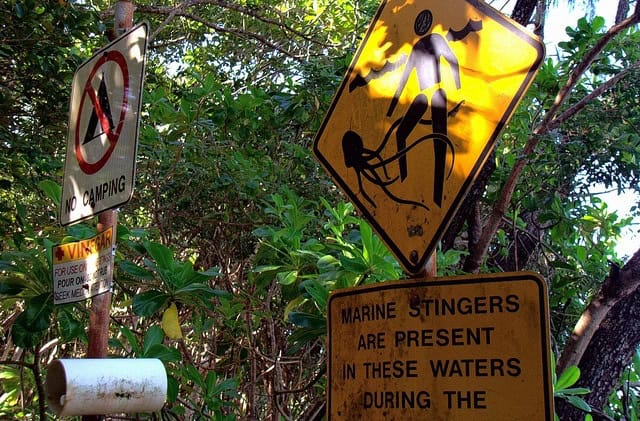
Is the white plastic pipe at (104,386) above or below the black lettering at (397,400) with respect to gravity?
above

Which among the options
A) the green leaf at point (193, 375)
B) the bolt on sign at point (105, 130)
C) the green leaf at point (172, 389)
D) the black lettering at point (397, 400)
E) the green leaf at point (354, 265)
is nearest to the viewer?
the black lettering at point (397, 400)

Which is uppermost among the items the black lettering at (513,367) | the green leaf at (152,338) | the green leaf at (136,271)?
the green leaf at (136,271)

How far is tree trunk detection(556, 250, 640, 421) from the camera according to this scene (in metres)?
4.48

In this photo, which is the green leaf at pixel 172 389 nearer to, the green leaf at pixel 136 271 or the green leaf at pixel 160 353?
the green leaf at pixel 160 353

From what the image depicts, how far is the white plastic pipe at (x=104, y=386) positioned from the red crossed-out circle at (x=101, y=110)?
773mm

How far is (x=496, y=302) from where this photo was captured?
5.54ft

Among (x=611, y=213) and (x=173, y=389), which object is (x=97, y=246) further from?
(x=611, y=213)

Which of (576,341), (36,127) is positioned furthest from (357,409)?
(36,127)

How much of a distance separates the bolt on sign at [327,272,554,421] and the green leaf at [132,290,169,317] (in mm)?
1433

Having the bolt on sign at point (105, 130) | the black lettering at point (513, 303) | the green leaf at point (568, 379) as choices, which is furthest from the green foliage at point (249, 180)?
the black lettering at point (513, 303)

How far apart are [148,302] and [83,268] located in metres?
0.67

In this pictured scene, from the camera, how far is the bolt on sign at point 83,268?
2.37 m

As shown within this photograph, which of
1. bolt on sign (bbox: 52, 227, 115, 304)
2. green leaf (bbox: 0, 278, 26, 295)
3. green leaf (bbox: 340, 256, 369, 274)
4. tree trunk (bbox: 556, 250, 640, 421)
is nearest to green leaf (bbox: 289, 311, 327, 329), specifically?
green leaf (bbox: 340, 256, 369, 274)

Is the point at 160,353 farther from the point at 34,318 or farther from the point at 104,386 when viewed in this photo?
the point at 104,386
